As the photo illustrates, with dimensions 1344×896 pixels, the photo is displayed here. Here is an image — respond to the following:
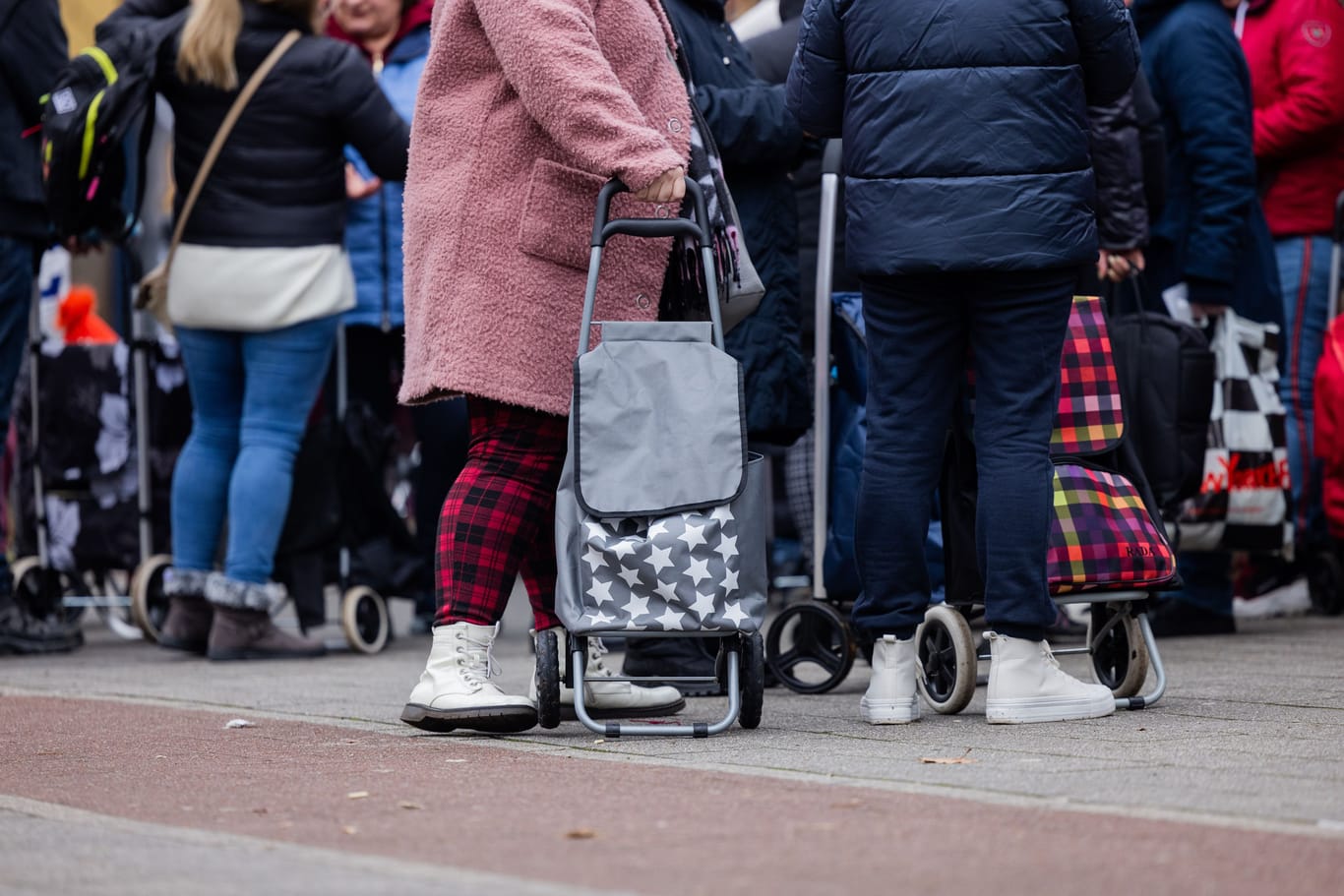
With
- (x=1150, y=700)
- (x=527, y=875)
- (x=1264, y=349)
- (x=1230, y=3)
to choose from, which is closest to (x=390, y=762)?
(x=527, y=875)

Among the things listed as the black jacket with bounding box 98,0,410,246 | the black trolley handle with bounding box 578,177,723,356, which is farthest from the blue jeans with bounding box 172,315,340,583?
the black trolley handle with bounding box 578,177,723,356

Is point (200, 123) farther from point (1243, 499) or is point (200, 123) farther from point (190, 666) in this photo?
point (1243, 499)

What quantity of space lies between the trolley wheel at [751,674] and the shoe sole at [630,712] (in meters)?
0.35

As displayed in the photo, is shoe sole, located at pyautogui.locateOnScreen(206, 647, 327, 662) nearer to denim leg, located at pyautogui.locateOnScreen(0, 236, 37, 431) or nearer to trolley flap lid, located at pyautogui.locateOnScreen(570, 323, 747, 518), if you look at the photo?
denim leg, located at pyautogui.locateOnScreen(0, 236, 37, 431)

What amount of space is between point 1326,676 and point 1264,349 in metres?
1.75

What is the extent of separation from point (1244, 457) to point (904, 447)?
2.51 metres

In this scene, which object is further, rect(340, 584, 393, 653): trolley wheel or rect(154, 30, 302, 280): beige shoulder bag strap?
rect(340, 584, 393, 653): trolley wheel

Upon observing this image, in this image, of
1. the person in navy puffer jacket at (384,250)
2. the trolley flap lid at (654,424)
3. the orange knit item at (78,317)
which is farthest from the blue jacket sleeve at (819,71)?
the orange knit item at (78,317)

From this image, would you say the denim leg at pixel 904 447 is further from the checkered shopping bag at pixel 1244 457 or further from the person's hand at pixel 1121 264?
the checkered shopping bag at pixel 1244 457

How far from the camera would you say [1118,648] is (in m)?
5.06

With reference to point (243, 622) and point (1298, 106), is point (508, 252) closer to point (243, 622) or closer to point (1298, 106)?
point (243, 622)

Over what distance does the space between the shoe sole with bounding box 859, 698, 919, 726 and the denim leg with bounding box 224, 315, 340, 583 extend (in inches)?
112

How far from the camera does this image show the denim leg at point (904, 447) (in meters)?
4.71

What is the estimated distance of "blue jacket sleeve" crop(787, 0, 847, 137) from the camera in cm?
473
